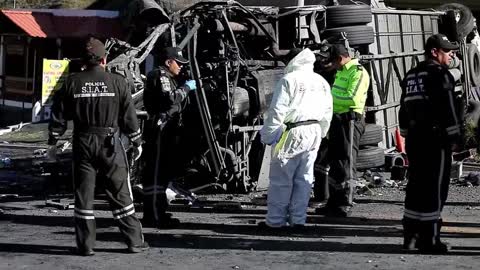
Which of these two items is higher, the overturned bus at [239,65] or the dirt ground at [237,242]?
the overturned bus at [239,65]

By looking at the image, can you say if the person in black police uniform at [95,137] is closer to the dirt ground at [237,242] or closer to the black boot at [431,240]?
the dirt ground at [237,242]

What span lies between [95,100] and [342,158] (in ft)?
10.6

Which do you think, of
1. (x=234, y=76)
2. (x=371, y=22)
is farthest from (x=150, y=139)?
(x=371, y=22)

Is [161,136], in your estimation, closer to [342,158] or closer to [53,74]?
[342,158]

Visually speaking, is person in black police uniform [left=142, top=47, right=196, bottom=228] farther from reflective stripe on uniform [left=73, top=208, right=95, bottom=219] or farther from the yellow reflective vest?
the yellow reflective vest

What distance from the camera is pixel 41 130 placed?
73.4 ft

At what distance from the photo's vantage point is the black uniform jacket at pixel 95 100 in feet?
25.8

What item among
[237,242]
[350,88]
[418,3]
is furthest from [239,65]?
[418,3]

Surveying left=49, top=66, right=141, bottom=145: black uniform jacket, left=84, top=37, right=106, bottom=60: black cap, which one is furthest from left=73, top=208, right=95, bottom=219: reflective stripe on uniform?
left=84, top=37, right=106, bottom=60: black cap

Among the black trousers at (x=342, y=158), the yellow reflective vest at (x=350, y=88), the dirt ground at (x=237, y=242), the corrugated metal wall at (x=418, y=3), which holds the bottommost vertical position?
the dirt ground at (x=237, y=242)

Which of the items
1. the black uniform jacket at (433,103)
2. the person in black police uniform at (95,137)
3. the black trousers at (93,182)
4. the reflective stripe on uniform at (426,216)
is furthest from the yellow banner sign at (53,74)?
the reflective stripe on uniform at (426,216)

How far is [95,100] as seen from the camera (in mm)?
7867

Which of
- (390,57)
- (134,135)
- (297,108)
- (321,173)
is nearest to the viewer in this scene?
(134,135)

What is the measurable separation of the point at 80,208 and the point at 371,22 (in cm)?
714
